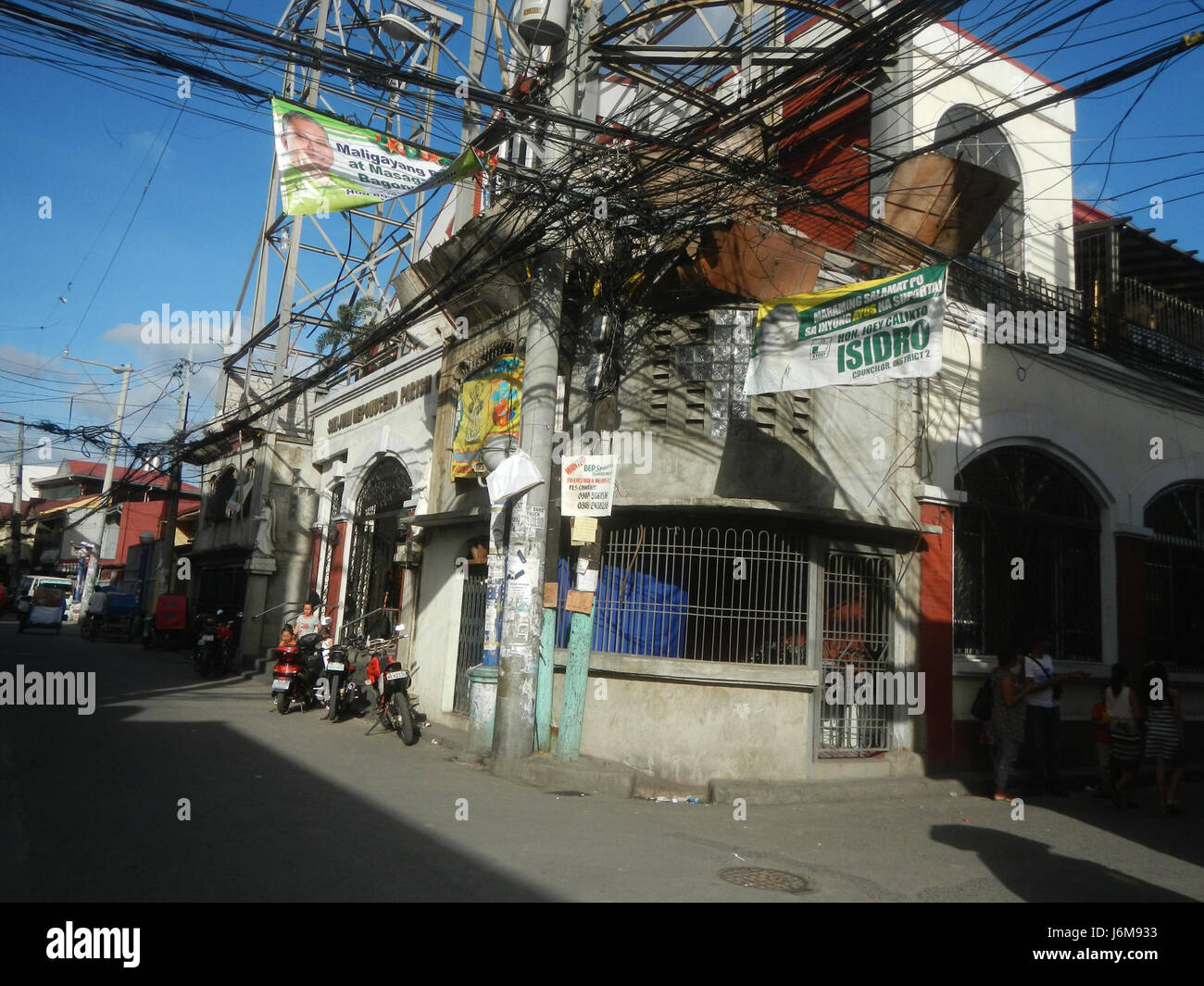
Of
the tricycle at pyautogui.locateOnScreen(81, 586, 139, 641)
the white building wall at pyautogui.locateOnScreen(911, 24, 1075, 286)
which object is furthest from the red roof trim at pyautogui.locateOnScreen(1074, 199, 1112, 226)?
the tricycle at pyautogui.locateOnScreen(81, 586, 139, 641)

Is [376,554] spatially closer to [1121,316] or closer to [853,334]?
[853,334]

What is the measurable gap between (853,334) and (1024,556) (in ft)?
17.7

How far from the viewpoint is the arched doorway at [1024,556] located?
38.2ft

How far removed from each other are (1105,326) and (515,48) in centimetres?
941

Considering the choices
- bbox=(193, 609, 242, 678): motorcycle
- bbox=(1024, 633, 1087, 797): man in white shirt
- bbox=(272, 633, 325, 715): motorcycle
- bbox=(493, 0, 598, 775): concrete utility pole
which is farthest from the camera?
bbox=(193, 609, 242, 678): motorcycle

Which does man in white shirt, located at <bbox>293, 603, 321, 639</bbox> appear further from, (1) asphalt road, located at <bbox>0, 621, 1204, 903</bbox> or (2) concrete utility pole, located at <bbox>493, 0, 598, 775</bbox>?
(2) concrete utility pole, located at <bbox>493, 0, 598, 775</bbox>

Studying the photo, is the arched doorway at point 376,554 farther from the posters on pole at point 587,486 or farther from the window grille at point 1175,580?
the window grille at point 1175,580

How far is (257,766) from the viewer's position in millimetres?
9070

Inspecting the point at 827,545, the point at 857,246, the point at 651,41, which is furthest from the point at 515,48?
the point at 827,545

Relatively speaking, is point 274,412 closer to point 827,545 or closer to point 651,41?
point 651,41

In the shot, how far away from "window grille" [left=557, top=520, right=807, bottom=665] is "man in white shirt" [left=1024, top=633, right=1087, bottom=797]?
3.00m

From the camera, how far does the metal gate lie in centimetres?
1208

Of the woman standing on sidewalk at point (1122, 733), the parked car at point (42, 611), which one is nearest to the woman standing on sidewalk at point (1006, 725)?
the woman standing on sidewalk at point (1122, 733)

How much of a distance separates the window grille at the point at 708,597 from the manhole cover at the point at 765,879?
11.7 ft
